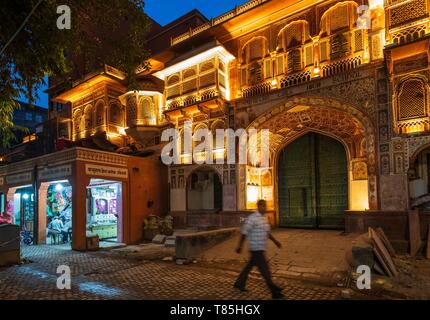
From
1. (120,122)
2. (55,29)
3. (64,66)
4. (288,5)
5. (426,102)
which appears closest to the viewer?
(55,29)

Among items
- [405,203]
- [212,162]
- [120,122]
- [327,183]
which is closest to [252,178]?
[212,162]

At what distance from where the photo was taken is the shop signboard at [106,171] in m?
12.8

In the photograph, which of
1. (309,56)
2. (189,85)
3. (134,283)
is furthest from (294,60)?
(134,283)

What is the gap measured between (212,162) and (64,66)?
8678 mm

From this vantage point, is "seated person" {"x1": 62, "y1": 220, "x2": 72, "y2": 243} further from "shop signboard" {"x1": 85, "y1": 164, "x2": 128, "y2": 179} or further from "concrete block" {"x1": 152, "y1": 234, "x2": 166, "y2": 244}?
"concrete block" {"x1": 152, "y1": 234, "x2": 166, "y2": 244}

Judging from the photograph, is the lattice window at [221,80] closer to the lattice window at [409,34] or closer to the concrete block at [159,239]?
the lattice window at [409,34]

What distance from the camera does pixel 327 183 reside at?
1426 cm

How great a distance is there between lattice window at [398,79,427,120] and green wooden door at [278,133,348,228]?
147 inches

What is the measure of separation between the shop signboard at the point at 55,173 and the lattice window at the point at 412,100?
40.9ft

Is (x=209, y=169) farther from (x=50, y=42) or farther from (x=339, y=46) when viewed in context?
(x=50, y=42)

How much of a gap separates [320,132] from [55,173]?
462 inches

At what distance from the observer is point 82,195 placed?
12438mm

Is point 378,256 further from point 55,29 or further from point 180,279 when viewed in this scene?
point 55,29

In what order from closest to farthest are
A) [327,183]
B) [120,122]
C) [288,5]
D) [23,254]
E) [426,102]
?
[426,102] < [23,254] < [288,5] < [327,183] < [120,122]
